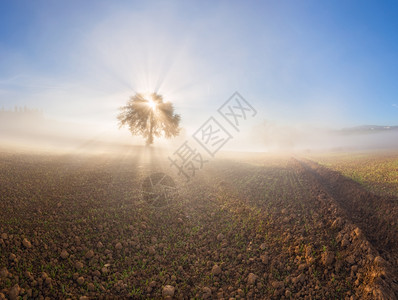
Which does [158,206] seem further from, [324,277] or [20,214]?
[324,277]

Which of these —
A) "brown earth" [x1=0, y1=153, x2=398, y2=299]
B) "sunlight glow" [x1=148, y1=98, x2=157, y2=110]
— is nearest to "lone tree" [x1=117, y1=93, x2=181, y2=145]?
"sunlight glow" [x1=148, y1=98, x2=157, y2=110]

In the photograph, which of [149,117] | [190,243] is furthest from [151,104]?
[190,243]

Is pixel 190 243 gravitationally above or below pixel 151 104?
below

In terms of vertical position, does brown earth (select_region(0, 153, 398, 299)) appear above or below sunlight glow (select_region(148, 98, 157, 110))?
below

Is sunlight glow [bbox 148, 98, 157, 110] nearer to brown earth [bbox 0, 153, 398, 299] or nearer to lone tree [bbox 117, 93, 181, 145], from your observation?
lone tree [bbox 117, 93, 181, 145]

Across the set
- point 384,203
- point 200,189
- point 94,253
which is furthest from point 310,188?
point 94,253

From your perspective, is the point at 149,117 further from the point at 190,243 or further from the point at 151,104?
the point at 190,243

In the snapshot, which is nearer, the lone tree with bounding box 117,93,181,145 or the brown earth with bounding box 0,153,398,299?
the brown earth with bounding box 0,153,398,299
